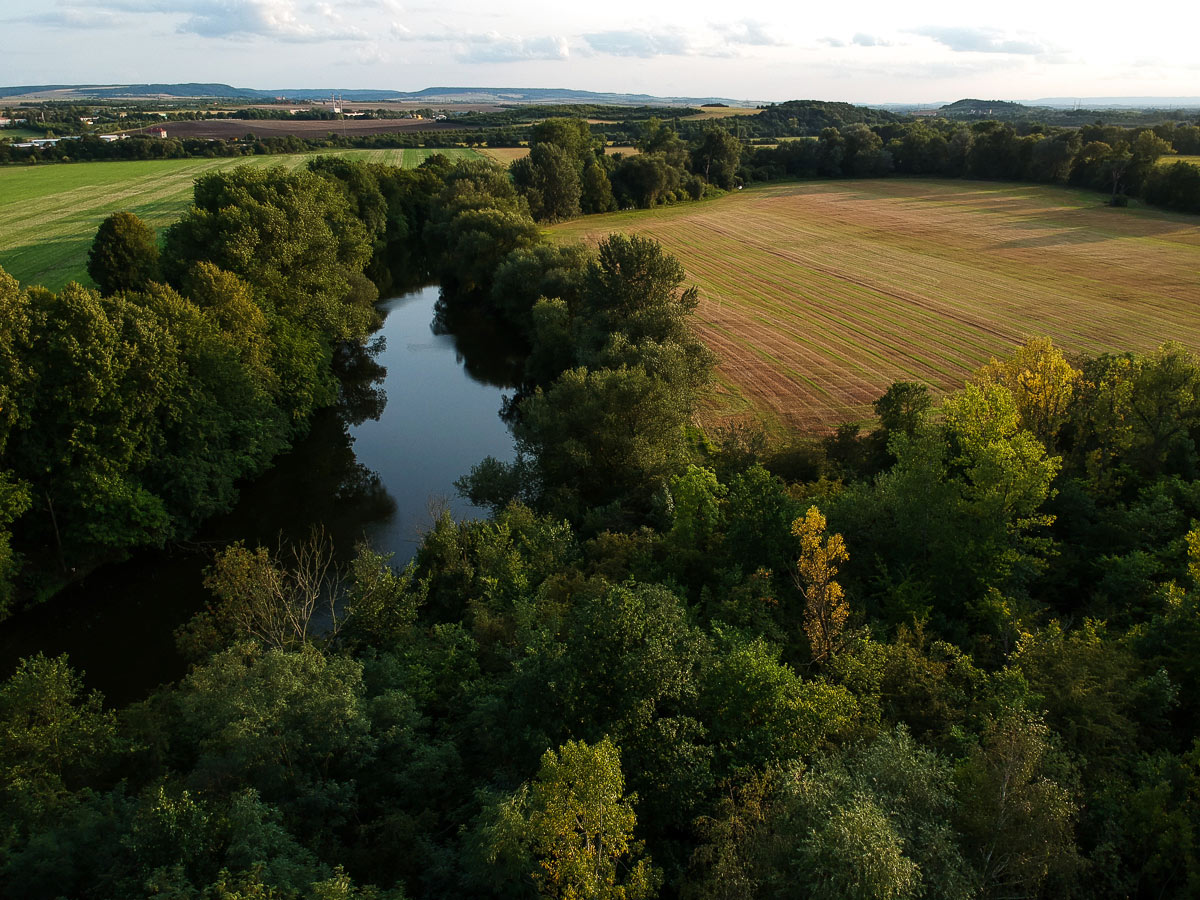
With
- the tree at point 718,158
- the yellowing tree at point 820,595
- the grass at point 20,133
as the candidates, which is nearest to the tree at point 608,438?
the yellowing tree at point 820,595

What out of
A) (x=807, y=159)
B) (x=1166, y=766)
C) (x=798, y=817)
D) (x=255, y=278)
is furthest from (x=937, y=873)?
(x=807, y=159)

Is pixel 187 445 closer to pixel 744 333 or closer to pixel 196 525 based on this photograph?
pixel 196 525

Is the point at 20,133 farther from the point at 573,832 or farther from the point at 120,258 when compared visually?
the point at 573,832

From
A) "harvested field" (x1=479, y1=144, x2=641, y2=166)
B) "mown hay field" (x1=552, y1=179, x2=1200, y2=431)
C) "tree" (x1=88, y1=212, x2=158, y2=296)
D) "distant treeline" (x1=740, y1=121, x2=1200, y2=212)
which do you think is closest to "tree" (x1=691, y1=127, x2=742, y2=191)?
"distant treeline" (x1=740, y1=121, x2=1200, y2=212)

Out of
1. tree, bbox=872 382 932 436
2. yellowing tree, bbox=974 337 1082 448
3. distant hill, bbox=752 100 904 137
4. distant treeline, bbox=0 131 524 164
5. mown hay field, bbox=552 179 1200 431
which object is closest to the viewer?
yellowing tree, bbox=974 337 1082 448

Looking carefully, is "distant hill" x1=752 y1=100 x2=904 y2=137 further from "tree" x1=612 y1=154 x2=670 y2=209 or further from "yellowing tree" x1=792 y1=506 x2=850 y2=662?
"yellowing tree" x1=792 y1=506 x2=850 y2=662

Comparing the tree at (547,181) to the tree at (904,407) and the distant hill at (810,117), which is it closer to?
the tree at (904,407)
